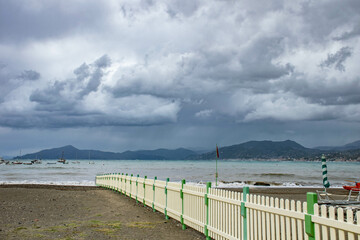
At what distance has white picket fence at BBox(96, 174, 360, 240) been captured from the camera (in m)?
4.57

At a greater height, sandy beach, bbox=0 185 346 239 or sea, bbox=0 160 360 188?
sandy beach, bbox=0 185 346 239

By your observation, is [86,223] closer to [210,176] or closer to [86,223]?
[86,223]

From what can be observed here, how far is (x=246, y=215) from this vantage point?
22.0 feet

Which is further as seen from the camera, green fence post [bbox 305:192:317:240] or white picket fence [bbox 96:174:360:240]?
green fence post [bbox 305:192:317:240]

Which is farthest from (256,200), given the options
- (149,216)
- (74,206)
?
(74,206)

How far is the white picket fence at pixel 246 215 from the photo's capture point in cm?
457

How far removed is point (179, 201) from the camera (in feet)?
34.4

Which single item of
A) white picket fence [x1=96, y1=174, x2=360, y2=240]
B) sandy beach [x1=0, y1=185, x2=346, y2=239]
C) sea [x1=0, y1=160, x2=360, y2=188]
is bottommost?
sea [x1=0, y1=160, x2=360, y2=188]

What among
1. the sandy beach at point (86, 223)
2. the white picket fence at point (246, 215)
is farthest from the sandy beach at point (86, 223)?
the white picket fence at point (246, 215)

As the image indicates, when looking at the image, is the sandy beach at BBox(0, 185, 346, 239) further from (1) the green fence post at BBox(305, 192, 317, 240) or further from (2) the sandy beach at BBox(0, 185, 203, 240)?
(1) the green fence post at BBox(305, 192, 317, 240)

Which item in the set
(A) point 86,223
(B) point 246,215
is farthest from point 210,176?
(B) point 246,215

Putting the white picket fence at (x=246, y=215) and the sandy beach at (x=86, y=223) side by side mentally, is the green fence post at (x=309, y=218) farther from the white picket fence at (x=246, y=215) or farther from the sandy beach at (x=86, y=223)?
the sandy beach at (x=86, y=223)

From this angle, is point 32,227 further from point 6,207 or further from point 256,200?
point 256,200

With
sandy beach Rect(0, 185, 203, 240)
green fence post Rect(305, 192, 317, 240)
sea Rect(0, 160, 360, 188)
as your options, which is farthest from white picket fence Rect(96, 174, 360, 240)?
sea Rect(0, 160, 360, 188)
